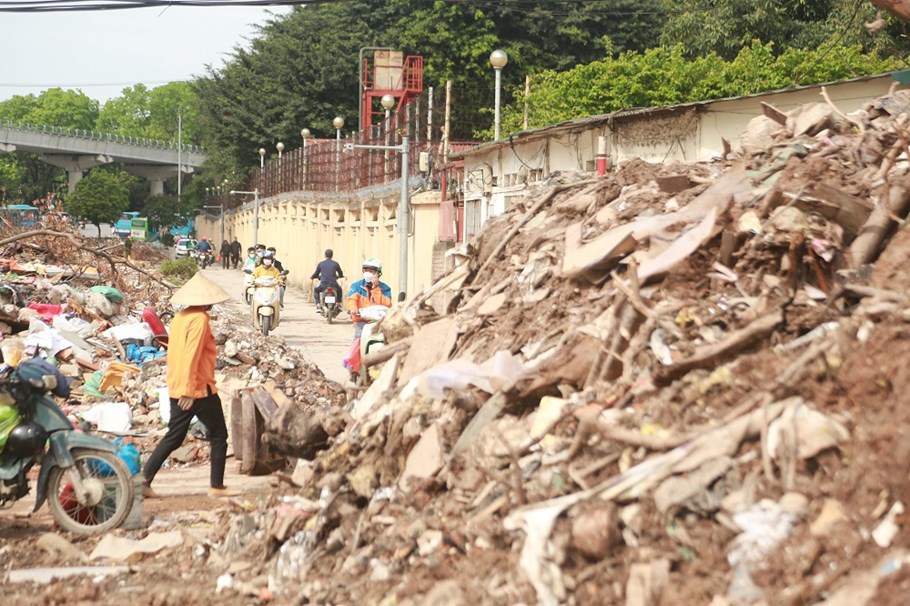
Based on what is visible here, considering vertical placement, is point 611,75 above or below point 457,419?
above

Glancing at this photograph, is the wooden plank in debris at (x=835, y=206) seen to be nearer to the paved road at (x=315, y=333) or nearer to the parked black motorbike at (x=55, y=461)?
the parked black motorbike at (x=55, y=461)

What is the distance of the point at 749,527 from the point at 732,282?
1.90 meters

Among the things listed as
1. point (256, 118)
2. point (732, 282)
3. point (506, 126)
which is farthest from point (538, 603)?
point (256, 118)

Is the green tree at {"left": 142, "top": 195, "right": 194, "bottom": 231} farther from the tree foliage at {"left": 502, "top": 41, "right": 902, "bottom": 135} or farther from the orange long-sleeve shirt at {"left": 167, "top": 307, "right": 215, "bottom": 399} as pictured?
the orange long-sleeve shirt at {"left": 167, "top": 307, "right": 215, "bottom": 399}

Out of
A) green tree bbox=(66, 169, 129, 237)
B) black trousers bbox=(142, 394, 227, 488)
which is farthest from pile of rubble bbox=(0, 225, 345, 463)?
green tree bbox=(66, 169, 129, 237)

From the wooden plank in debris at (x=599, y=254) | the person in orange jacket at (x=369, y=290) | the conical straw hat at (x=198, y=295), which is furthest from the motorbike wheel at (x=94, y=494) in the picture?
the person in orange jacket at (x=369, y=290)

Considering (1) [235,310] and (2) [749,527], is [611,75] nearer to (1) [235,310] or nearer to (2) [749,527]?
(1) [235,310]

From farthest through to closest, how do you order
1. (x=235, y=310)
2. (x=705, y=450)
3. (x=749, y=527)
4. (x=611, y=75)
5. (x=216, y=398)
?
(x=235, y=310)
(x=611, y=75)
(x=216, y=398)
(x=705, y=450)
(x=749, y=527)

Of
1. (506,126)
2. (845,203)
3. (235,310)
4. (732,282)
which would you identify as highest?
(506,126)

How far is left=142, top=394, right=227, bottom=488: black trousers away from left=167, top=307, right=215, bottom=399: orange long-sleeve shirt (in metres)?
0.10

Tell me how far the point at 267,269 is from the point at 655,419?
16.5 m

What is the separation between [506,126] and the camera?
31.3 metres

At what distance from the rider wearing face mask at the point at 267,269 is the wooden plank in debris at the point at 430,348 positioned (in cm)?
1301

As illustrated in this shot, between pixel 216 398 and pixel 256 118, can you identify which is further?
pixel 256 118
